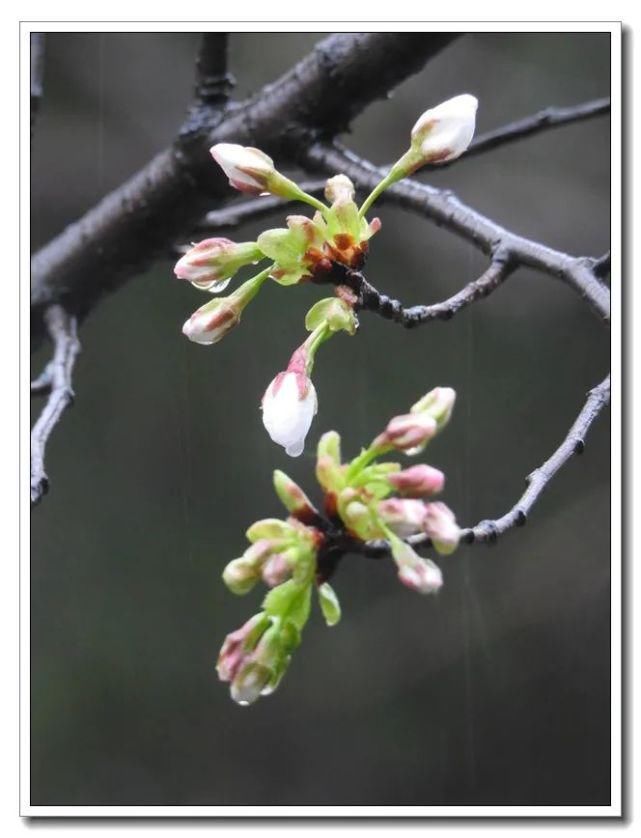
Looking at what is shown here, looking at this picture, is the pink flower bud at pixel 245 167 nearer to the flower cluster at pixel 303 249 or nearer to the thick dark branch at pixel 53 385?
the flower cluster at pixel 303 249

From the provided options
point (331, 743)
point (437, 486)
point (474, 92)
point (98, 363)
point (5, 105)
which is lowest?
point (331, 743)

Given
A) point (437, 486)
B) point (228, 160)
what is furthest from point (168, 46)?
point (437, 486)

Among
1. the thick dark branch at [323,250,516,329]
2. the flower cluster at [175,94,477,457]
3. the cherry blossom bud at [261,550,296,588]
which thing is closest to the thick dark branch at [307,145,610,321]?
the thick dark branch at [323,250,516,329]

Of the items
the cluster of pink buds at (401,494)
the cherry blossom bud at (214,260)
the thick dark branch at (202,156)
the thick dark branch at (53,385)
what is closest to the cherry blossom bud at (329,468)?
the cluster of pink buds at (401,494)

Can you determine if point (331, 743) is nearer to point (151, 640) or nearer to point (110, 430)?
point (151, 640)

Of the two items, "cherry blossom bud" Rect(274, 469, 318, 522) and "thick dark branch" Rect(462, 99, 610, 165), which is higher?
"thick dark branch" Rect(462, 99, 610, 165)

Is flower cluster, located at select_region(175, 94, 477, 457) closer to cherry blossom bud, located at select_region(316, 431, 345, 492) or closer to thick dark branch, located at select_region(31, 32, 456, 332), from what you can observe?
cherry blossom bud, located at select_region(316, 431, 345, 492)
